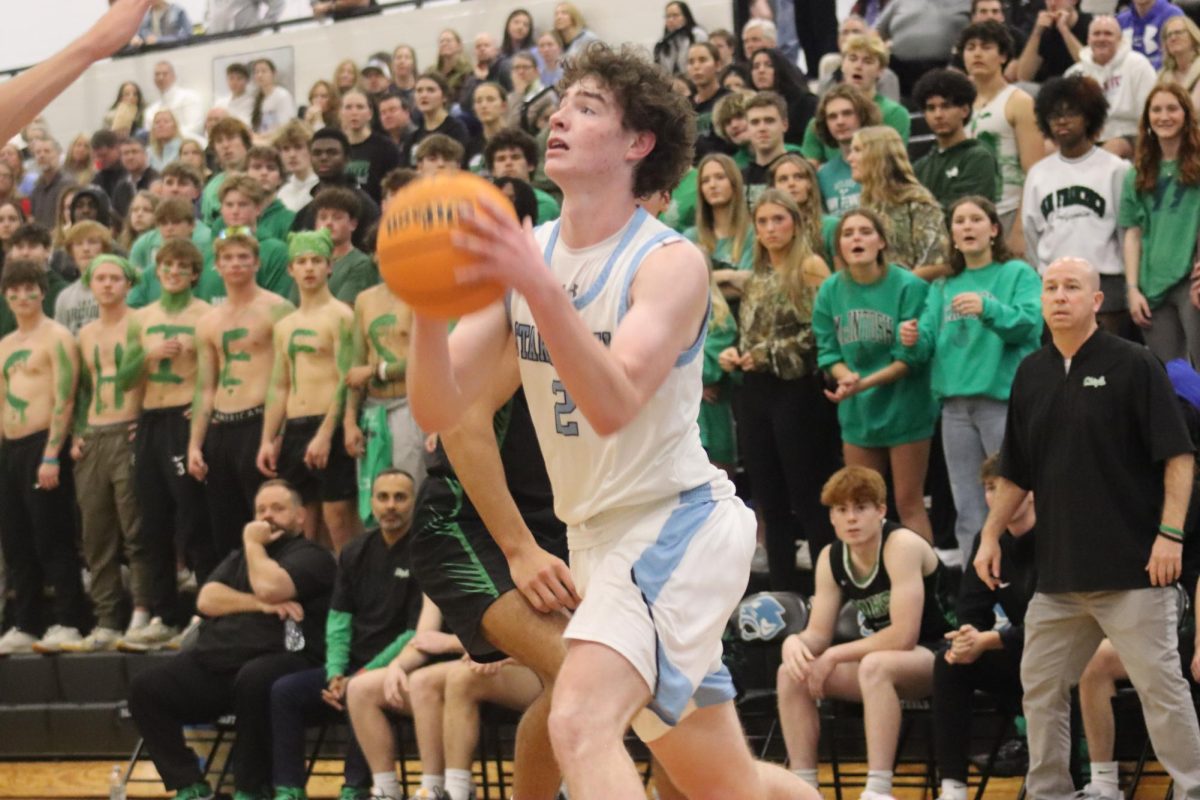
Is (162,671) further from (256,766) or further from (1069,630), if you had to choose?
(1069,630)

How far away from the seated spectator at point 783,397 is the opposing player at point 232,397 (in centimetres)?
277

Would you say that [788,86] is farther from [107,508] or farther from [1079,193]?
[107,508]

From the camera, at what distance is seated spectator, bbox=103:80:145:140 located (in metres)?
17.0

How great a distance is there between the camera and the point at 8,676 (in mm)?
10227

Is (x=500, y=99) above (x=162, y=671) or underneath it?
above

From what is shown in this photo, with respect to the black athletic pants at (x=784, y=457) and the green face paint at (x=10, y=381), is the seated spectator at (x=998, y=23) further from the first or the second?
the green face paint at (x=10, y=381)

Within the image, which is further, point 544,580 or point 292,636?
point 292,636

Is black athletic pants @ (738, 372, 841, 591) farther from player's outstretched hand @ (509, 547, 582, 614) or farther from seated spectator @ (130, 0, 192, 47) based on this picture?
seated spectator @ (130, 0, 192, 47)

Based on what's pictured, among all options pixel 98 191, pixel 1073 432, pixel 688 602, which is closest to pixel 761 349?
pixel 1073 432

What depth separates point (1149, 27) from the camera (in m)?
10.9

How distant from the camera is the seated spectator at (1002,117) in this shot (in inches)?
374

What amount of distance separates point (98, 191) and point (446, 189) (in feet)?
33.1

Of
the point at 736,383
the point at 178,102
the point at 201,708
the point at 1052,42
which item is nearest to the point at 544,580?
the point at 736,383

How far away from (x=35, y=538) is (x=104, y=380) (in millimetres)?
1097
